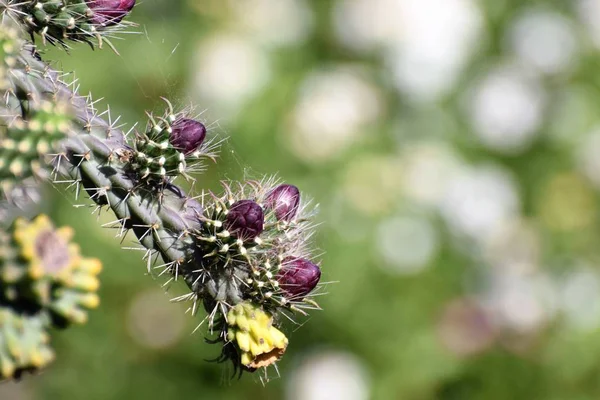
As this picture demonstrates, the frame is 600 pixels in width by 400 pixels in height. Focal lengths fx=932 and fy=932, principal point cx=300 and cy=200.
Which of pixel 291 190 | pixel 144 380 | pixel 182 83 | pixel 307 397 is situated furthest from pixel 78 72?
pixel 291 190

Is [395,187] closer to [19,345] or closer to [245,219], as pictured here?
[245,219]

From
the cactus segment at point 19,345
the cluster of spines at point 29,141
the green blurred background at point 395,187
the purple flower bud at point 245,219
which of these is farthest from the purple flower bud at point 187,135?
the green blurred background at point 395,187

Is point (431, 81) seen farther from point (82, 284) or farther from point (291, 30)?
point (82, 284)

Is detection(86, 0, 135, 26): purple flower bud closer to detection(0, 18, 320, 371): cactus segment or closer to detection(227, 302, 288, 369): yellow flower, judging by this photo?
detection(0, 18, 320, 371): cactus segment

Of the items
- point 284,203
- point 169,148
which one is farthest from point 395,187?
point 169,148

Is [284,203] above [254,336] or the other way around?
above
